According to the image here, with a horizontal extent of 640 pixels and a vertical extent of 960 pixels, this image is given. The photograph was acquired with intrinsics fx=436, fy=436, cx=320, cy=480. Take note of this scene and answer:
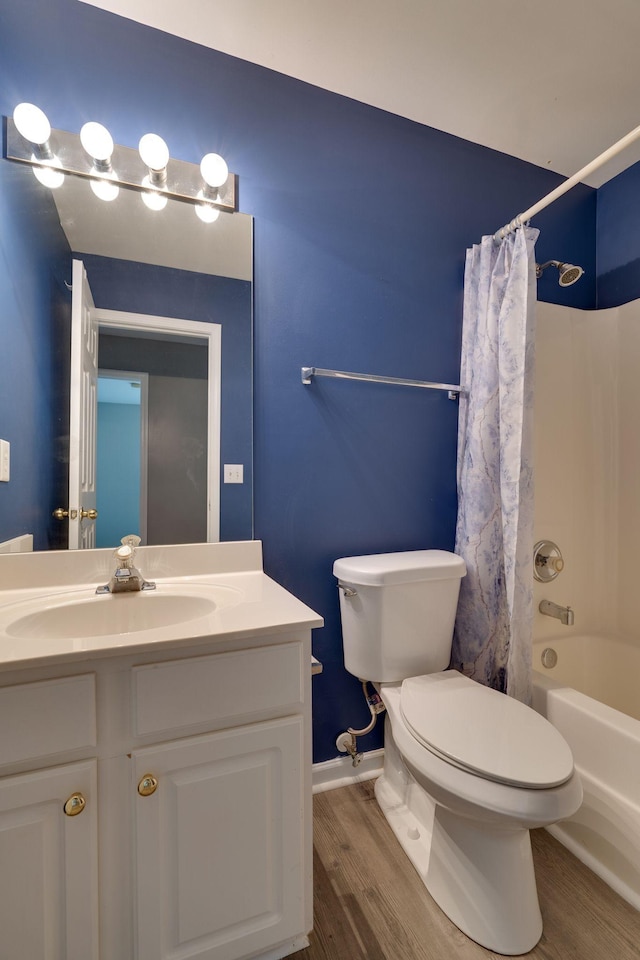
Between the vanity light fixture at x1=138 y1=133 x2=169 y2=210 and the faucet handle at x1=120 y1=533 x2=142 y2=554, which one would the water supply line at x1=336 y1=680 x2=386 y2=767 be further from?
the vanity light fixture at x1=138 y1=133 x2=169 y2=210

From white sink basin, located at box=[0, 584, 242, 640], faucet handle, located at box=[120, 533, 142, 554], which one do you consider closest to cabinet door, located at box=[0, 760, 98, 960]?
white sink basin, located at box=[0, 584, 242, 640]

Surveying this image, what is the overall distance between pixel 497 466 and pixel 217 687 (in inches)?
47.0

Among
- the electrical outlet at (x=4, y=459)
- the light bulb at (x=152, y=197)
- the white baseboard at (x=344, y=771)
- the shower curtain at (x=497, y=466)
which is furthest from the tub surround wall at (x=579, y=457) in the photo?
the electrical outlet at (x=4, y=459)

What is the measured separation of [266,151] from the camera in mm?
1456

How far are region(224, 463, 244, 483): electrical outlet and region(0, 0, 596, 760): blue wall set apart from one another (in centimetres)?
6

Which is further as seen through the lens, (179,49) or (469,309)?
(469,309)

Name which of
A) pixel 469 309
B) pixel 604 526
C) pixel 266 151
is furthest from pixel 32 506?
pixel 604 526

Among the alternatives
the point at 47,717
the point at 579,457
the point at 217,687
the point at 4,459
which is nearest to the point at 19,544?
the point at 4,459

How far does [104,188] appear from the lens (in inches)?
49.5

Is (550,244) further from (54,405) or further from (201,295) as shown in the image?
(54,405)

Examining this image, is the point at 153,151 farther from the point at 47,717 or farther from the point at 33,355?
the point at 47,717

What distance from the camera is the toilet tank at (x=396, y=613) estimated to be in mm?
1366

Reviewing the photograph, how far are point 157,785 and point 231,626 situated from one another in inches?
12.2

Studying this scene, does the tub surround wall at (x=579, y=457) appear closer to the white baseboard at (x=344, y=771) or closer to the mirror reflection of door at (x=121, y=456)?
the white baseboard at (x=344, y=771)
